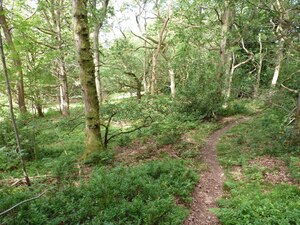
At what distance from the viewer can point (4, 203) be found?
422 centimetres

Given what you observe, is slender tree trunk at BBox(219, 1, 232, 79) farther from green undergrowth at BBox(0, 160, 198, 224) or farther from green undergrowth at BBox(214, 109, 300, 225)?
green undergrowth at BBox(0, 160, 198, 224)

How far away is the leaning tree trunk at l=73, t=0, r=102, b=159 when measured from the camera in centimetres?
645

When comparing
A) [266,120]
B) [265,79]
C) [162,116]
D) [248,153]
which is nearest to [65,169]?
[162,116]

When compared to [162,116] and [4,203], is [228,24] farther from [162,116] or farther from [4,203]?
[4,203]

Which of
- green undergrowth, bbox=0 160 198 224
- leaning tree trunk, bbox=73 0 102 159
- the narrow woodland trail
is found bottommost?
the narrow woodland trail

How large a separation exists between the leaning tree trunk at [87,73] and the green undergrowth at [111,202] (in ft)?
6.44

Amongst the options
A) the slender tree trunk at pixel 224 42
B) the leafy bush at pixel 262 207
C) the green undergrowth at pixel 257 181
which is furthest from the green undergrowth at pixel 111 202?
the slender tree trunk at pixel 224 42

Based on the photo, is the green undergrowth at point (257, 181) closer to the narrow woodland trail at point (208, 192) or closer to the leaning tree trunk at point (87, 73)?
the narrow woodland trail at point (208, 192)

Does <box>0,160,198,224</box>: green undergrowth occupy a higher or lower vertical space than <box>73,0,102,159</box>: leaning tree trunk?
lower

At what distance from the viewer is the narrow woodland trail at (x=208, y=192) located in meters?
4.61

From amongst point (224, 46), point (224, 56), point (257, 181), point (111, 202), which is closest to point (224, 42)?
point (224, 46)

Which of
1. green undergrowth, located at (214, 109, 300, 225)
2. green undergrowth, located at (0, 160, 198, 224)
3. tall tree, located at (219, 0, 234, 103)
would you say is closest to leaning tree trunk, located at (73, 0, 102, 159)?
green undergrowth, located at (0, 160, 198, 224)

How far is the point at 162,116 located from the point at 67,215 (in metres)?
5.80

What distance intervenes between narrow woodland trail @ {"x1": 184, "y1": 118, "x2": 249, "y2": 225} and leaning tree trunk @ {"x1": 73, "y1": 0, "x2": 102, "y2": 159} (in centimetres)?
366
